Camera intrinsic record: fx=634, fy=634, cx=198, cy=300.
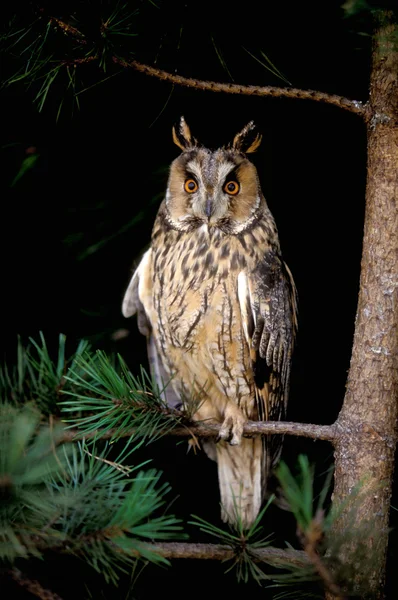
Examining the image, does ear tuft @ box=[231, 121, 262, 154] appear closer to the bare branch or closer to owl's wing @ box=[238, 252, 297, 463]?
owl's wing @ box=[238, 252, 297, 463]

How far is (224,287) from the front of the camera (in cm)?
153

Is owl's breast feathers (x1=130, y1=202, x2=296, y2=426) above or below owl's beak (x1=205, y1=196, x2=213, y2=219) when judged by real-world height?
below

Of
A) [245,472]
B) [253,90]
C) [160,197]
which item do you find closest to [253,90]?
[253,90]

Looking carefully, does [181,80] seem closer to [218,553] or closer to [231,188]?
[231,188]

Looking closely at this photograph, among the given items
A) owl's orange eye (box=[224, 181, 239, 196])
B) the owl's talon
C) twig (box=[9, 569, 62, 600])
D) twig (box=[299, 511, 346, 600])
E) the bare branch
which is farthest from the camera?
owl's orange eye (box=[224, 181, 239, 196])

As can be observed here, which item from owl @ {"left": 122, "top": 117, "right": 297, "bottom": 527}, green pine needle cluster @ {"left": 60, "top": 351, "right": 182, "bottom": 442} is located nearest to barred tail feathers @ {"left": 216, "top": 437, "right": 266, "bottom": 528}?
owl @ {"left": 122, "top": 117, "right": 297, "bottom": 527}

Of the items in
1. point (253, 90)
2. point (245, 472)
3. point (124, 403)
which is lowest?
point (245, 472)

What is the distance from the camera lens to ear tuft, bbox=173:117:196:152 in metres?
1.56

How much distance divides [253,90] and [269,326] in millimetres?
594

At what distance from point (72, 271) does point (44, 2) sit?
3.19ft

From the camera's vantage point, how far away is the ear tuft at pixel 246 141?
60.2 inches

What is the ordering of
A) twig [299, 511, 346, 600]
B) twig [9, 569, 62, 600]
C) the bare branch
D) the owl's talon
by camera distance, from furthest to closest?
the owl's talon → the bare branch → twig [9, 569, 62, 600] → twig [299, 511, 346, 600]

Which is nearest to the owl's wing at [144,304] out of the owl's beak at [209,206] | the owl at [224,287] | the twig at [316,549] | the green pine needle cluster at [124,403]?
the owl at [224,287]

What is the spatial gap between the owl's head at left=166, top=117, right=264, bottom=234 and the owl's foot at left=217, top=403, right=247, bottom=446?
1.46ft
